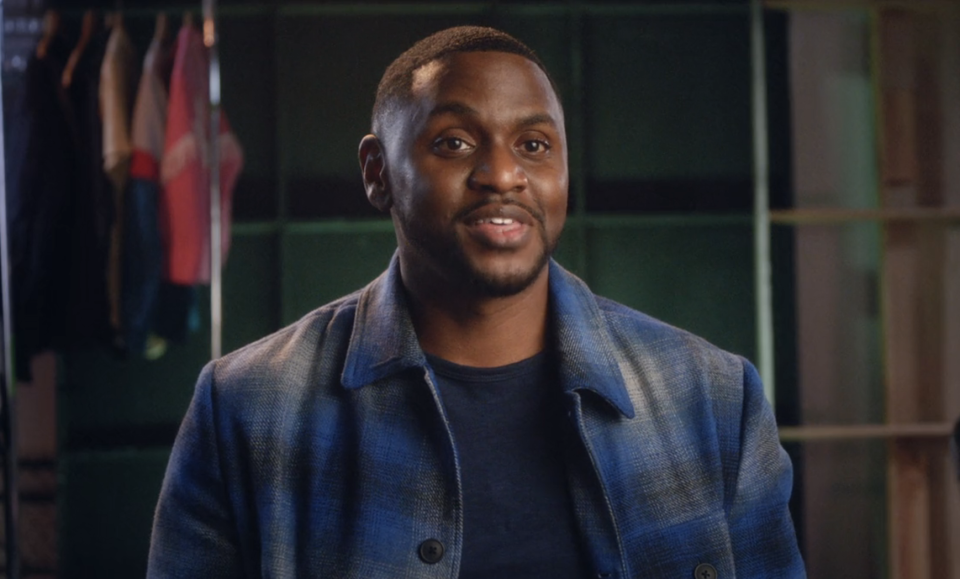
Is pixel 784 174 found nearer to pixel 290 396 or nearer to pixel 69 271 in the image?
pixel 69 271

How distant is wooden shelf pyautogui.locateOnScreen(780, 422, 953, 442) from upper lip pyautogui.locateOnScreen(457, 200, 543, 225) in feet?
7.78

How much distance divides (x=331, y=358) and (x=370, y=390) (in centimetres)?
7

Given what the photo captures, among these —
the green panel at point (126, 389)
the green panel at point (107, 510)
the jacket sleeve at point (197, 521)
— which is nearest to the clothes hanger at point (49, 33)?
the green panel at point (126, 389)

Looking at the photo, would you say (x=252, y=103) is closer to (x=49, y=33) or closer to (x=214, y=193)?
(x=214, y=193)

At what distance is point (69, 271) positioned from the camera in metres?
2.84

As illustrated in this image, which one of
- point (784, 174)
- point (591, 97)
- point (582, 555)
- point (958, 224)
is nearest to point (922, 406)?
point (958, 224)

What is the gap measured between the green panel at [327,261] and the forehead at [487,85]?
88.4 inches

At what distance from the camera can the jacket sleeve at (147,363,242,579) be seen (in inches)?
44.3

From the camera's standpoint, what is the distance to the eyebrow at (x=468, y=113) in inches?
43.4

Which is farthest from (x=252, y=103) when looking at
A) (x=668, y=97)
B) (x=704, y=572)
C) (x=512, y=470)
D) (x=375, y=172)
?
(x=704, y=572)

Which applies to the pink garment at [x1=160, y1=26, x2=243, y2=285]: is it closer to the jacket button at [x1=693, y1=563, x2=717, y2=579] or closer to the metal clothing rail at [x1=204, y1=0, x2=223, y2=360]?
the metal clothing rail at [x1=204, y1=0, x2=223, y2=360]

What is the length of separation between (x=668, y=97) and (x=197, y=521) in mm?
2642

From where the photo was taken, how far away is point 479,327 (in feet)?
3.88

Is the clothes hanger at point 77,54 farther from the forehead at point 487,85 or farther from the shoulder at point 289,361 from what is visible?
the forehead at point 487,85
